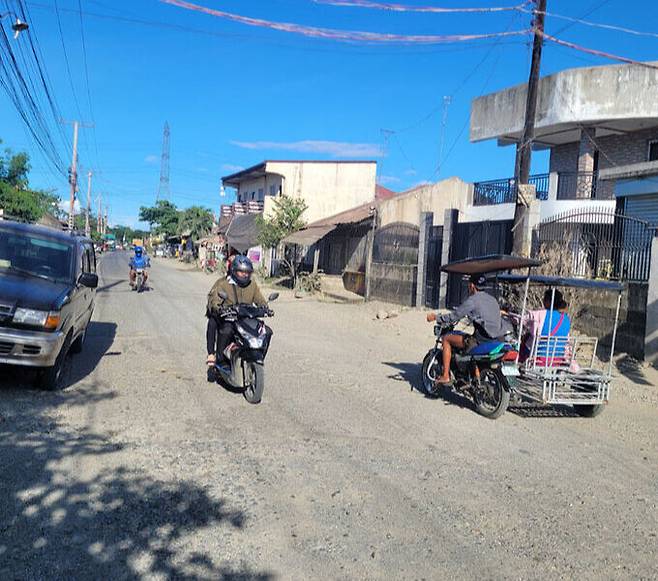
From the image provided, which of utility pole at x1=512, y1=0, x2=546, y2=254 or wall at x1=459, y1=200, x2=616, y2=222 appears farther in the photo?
wall at x1=459, y1=200, x2=616, y2=222

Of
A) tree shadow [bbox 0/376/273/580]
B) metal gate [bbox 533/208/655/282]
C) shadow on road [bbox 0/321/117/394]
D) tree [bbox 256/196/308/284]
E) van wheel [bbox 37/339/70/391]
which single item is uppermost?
tree [bbox 256/196/308/284]

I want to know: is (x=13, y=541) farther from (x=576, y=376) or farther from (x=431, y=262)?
(x=431, y=262)

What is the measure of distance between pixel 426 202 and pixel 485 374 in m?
23.8

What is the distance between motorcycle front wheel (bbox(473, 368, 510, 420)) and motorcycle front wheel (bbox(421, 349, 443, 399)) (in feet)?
2.41

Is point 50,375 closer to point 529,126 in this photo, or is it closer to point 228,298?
point 228,298

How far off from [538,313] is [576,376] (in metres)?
0.84

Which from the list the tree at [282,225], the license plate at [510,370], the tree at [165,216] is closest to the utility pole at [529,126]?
the license plate at [510,370]

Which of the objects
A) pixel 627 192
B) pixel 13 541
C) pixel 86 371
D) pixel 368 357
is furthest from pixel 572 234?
pixel 13 541

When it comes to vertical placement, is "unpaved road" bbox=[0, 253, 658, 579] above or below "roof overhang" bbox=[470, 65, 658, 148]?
below

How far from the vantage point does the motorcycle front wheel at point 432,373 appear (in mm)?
8172

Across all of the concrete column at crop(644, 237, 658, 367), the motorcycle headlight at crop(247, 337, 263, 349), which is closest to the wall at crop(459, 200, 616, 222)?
the concrete column at crop(644, 237, 658, 367)

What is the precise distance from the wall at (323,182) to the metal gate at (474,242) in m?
22.8

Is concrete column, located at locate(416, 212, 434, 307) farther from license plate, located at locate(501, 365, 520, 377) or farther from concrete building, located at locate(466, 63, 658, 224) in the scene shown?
license plate, located at locate(501, 365, 520, 377)

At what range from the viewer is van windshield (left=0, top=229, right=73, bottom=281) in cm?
795
